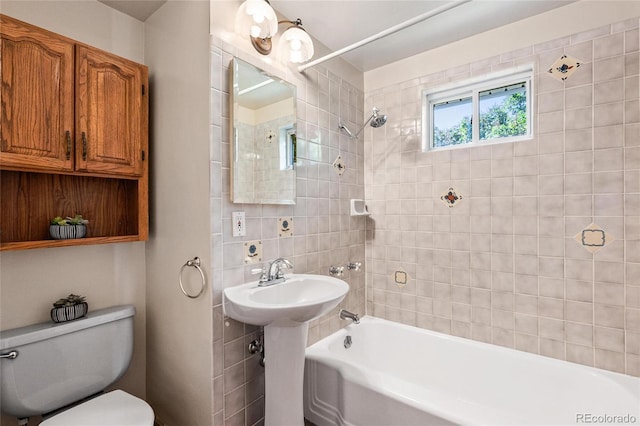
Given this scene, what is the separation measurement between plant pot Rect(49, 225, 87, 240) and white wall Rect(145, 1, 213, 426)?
1.18 ft

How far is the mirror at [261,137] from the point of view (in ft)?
5.12

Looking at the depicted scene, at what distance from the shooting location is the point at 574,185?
1749 mm

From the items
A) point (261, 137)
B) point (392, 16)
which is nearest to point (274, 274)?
point (261, 137)

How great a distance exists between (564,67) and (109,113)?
98.4 inches

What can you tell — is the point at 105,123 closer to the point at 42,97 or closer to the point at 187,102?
the point at 42,97

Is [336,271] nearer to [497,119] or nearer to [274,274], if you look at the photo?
[274,274]

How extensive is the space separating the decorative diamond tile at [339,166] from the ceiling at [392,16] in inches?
28.3

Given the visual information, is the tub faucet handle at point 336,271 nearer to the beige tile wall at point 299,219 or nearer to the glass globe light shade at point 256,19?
the beige tile wall at point 299,219

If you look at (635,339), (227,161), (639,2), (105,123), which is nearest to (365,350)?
(635,339)

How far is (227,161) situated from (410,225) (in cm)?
142

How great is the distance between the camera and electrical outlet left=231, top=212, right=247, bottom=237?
1.56 meters

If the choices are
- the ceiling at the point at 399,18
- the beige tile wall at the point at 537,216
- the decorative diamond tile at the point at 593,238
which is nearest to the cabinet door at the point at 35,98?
the ceiling at the point at 399,18

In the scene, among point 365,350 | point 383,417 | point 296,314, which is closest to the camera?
point 296,314

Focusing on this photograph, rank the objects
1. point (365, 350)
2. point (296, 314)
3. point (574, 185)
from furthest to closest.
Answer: point (365, 350)
point (574, 185)
point (296, 314)
